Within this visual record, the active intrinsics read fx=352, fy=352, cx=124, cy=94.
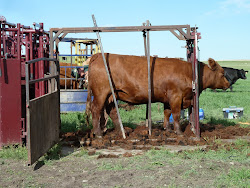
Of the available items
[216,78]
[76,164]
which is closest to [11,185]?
[76,164]

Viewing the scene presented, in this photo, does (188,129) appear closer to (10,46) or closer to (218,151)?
(218,151)

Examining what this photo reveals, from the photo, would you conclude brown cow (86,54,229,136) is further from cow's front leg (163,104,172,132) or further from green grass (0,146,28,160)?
green grass (0,146,28,160)

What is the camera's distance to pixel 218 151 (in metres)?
7.53

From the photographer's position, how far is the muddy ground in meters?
5.63

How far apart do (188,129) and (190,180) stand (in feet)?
13.3

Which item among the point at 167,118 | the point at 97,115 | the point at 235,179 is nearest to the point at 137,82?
the point at 97,115

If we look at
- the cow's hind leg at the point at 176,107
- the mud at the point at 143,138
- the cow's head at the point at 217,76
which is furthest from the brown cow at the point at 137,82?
the cow's head at the point at 217,76

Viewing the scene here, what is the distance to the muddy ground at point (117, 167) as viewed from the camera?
563cm

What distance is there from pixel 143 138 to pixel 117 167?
8.45ft

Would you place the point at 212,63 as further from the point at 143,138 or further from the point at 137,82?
the point at 143,138

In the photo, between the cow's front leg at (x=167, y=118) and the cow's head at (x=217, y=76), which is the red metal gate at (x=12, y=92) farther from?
the cow's head at (x=217, y=76)

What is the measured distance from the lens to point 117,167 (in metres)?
6.35

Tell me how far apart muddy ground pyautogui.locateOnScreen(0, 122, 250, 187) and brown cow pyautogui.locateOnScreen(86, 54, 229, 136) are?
911 millimetres

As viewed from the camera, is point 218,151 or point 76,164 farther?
point 218,151
